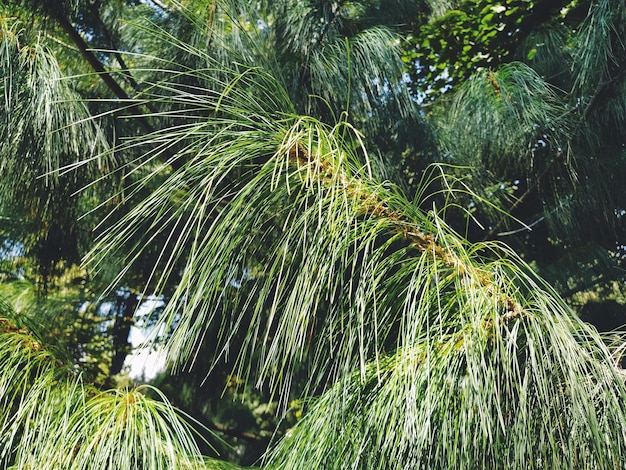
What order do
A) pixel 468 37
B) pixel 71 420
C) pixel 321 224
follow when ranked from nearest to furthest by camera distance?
pixel 321 224 < pixel 71 420 < pixel 468 37

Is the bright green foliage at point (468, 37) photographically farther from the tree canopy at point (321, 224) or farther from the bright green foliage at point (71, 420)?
the bright green foliage at point (71, 420)

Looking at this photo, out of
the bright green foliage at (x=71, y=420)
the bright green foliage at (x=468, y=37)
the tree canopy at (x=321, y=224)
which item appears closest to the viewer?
the tree canopy at (x=321, y=224)

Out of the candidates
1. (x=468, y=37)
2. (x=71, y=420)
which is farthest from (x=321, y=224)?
(x=468, y=37)

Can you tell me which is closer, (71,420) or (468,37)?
(71,420)

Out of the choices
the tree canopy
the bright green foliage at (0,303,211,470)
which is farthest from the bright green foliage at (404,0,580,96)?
the bright green foliage at (0,303,211,470)

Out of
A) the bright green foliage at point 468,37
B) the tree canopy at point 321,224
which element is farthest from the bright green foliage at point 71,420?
the bright green foliage at point 468,37

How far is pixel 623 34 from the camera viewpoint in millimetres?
1075

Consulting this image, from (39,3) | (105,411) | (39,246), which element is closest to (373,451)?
(105,411)

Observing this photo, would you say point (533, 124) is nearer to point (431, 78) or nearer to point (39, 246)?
point (431, 78)

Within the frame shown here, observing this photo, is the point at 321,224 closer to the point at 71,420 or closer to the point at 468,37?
the point at 71,420

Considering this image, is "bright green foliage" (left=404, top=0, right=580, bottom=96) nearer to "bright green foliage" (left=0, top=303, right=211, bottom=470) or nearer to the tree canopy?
the tree canopy

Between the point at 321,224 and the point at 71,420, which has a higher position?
the point at 321,224

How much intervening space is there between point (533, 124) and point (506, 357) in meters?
0.90

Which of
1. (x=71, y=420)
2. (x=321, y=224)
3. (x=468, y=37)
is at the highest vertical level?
(x=468, y=37)
